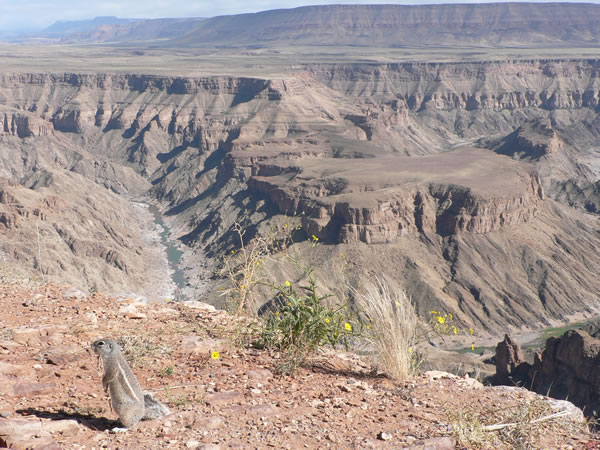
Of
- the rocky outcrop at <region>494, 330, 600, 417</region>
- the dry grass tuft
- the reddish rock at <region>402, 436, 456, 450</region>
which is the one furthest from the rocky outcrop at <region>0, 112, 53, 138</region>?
the reddish rock at <region>402, 436, 456, 450</region>

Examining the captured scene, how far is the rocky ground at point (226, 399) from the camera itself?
6.94 metres

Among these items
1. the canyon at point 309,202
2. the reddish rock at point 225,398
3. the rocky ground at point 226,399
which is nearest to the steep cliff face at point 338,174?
the canyon at point 309,202

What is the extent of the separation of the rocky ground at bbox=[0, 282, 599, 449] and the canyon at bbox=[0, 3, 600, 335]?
24095 mm

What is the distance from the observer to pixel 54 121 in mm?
168125

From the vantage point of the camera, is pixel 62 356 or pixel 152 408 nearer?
pixel 152 408

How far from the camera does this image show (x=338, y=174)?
301 ft

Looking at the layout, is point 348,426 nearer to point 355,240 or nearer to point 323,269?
point 323,269

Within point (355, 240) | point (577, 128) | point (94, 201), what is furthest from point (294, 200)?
point (577, 128)

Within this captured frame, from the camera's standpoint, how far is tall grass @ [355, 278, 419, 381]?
29.7 ft

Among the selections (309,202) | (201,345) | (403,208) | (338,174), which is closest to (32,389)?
(201,345)

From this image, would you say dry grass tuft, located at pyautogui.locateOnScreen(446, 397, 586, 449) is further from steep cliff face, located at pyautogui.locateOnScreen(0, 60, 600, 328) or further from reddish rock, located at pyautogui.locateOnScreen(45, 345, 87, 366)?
steep cliff face, located at pyautogui.locateOnScreen(0, 60, 600, 328)

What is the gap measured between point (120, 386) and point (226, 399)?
1651 mm

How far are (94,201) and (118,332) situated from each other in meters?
97.7

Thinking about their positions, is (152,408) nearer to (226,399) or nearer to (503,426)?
(226,399)
